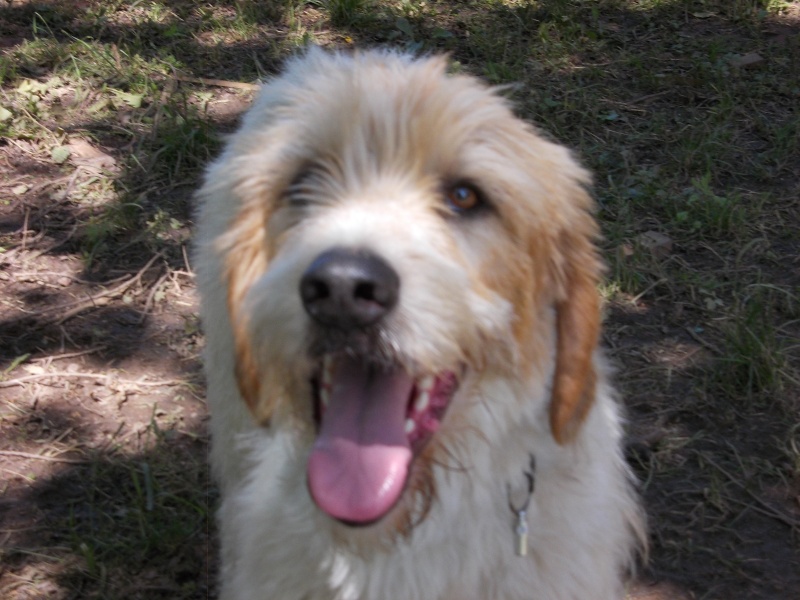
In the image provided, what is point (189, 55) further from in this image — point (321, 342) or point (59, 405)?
point (321, 342)

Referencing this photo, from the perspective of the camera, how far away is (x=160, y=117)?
489cm

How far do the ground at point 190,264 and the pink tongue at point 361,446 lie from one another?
117 centimetres

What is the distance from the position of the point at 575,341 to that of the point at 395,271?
1.88ft

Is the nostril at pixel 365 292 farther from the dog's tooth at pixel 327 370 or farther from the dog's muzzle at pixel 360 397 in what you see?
the dog's tooth at pixel 327 370

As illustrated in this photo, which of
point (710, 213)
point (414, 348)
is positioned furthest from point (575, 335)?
point (710, 213)

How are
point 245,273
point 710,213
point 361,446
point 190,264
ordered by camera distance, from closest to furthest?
point 361,446 < point 245,273 < point 190,264 < point 710,213

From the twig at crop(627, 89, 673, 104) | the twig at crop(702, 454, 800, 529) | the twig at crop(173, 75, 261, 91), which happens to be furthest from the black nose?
the twig at crop(627, 89, 673, 104)

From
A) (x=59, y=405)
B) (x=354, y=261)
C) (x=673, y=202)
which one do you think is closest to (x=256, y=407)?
(x=354, y=261)

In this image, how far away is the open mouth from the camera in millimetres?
2031

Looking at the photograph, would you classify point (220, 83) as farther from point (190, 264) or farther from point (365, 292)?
point (365, 292)

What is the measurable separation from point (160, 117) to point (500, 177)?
3.14 m

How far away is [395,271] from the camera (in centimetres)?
192

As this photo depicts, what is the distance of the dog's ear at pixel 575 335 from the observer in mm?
2254

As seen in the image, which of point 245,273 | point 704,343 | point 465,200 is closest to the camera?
point 465,200
